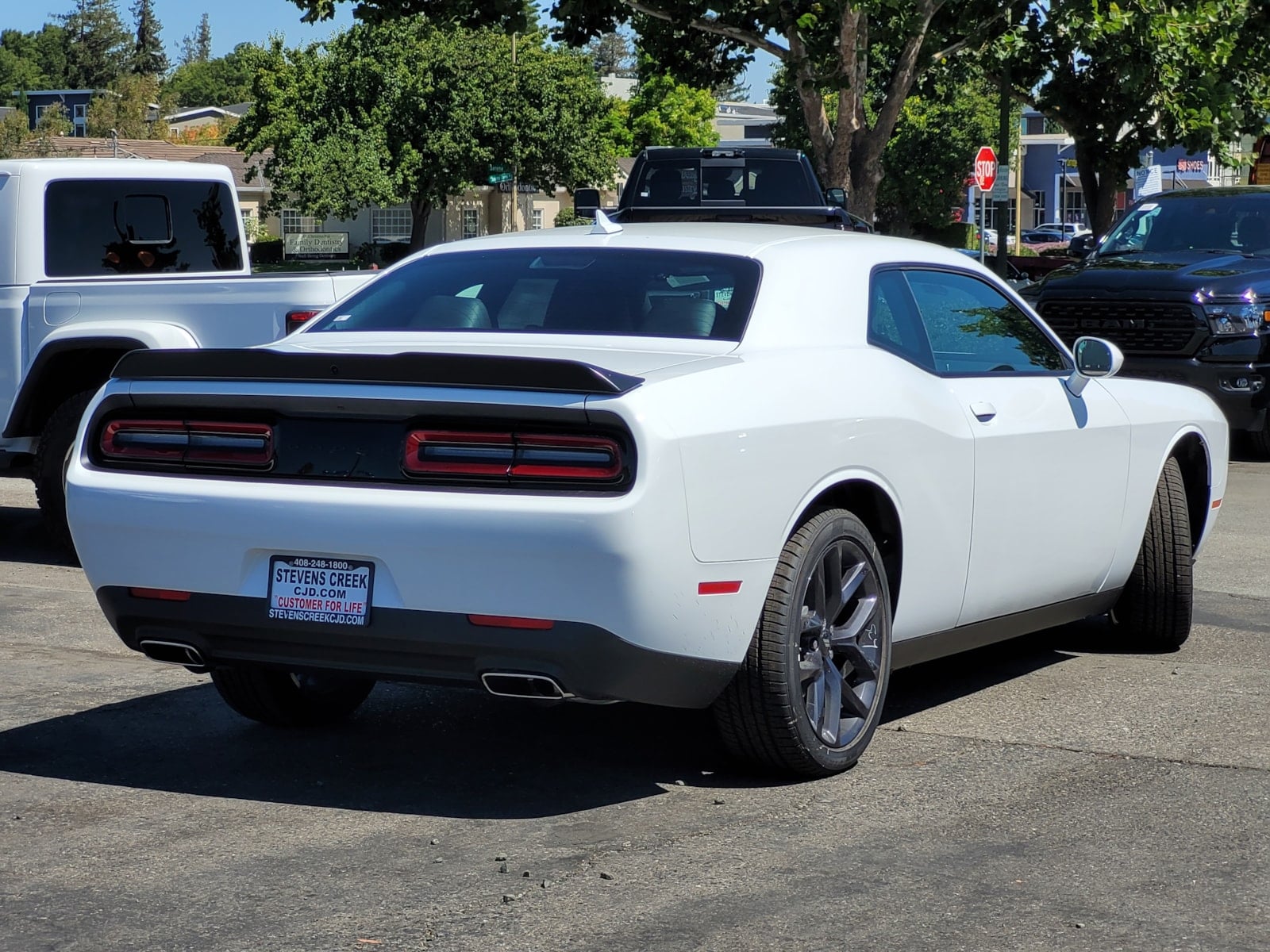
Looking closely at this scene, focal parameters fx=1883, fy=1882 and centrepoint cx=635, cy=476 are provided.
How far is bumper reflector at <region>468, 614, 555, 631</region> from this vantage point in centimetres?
465

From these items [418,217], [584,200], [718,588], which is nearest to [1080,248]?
[584,200]

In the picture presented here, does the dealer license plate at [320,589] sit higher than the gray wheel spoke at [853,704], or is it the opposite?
the dealer license plate at [320,589]

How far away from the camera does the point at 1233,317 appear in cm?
1405

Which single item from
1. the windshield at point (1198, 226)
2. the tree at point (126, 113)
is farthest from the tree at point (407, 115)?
the windshield at point (1198, 226)

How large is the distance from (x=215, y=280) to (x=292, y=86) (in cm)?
5174

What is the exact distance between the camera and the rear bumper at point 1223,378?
A: 552 inches

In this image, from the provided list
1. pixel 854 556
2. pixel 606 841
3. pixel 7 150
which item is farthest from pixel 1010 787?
pixel 7 150

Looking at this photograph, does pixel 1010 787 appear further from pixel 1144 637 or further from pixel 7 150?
pixel 7 150

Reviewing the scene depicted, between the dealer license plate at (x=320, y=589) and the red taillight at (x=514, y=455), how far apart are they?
0.32m

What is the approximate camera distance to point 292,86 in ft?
195

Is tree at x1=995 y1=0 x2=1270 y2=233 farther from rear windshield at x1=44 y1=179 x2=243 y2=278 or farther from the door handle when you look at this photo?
the door handle

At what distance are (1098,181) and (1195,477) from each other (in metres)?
26.6

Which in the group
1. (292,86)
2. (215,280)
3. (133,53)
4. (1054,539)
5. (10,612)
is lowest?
(10,612)

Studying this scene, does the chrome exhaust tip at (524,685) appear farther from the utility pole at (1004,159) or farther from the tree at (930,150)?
the tree at (930,150)
